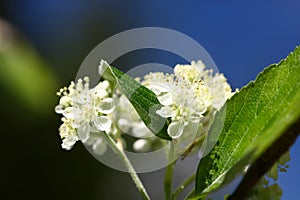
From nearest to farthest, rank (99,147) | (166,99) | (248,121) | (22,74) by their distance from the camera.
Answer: (248,121) < (166,99) < (99,147) < (22,74)

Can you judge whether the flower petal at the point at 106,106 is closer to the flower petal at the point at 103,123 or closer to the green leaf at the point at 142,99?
the flower petal at the point at 103,123

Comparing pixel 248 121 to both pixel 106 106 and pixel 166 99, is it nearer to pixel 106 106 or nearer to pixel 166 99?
pixel 166 99

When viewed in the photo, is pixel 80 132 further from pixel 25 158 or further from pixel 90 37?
pixel 90 37

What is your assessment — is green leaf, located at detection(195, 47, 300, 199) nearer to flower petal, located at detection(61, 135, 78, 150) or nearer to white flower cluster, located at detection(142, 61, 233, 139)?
white flower cluster, located at detection(142, 61, 233, 139)

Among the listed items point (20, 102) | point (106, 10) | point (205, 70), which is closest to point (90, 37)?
point (106, 10)

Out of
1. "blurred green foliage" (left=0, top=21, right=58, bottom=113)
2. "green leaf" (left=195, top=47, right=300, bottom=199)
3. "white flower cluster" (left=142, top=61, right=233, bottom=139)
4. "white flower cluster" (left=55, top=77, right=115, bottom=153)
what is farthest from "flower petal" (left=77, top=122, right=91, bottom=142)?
"blurred green foliage" (left=0, top=21, right=58, bottom=113)

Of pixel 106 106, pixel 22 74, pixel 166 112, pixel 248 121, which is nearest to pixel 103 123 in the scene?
pixel 106 106
